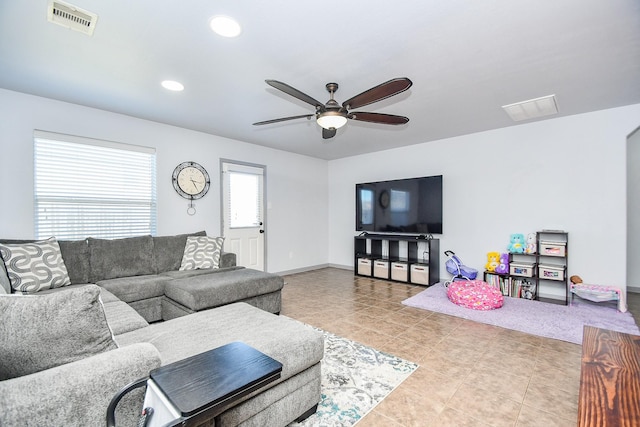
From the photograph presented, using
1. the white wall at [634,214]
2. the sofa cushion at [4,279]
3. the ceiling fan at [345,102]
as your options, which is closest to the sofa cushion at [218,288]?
the sofa cushion at [4,279]

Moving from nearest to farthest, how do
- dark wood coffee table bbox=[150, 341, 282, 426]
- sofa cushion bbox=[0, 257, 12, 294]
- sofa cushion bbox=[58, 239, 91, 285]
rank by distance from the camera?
dark wood coffee table bbox=[150, 341, 282, 426], sofa cushion bbox=[0, 257, 12, 294], sofa cushion bbox=[58, 239, 91, 285]

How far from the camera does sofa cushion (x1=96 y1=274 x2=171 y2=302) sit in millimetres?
2912

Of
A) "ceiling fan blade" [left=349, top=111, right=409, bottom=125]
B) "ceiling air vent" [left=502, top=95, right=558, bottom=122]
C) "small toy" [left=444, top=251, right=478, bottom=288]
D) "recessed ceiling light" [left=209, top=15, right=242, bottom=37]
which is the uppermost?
"ceiling air vent" [left=502, top=95, right=558, bottom=122]

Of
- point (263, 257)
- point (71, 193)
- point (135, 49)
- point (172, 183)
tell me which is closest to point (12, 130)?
point (71, 193)

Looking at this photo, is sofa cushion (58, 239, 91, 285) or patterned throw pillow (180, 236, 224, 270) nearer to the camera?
sofa cushion (58, 239, 91, 285)

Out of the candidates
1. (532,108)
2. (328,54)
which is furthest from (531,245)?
(328,54)

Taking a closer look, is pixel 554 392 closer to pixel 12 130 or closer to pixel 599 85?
pixel 599 85

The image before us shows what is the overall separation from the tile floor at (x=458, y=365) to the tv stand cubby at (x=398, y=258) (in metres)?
0.97

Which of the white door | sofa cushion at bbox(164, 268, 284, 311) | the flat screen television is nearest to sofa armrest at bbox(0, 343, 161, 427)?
sofa cushion at bbox(164, 268, 284, 311)

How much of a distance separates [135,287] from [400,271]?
392cm

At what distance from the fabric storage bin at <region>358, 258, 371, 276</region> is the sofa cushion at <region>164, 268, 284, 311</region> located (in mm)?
2492

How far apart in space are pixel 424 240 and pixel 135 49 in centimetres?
448

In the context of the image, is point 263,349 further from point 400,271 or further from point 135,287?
point 400,271

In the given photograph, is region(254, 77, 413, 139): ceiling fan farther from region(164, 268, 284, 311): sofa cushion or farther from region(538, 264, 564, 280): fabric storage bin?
region(538, 264, 564, 280): fabric storage bin
